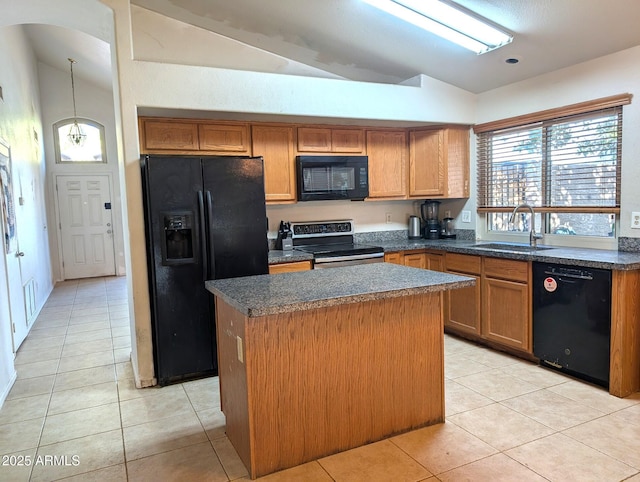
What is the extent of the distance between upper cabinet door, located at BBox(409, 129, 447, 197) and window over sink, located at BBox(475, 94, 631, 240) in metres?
0.42

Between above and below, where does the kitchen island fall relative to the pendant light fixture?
below

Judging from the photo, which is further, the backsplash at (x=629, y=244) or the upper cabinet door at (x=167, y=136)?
the upper cabinet door at (x=167, y=136)

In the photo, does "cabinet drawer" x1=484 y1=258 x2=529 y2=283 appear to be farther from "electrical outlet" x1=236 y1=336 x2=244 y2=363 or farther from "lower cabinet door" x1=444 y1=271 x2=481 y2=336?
"electrical outlet" x1=236 y1=336 x2=244 y2=363

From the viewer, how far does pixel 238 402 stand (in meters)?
2.16

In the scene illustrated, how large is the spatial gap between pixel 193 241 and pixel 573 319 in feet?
8.90

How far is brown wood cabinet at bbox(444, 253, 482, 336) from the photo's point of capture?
373 cm

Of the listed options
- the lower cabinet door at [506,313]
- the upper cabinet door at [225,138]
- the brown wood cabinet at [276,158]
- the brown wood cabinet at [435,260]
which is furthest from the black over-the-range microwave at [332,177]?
the lower cabinet door at [506,313]

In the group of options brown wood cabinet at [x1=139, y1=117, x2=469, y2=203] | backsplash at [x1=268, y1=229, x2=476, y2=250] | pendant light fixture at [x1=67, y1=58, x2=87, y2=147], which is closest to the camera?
brown wood cabinet at [x1=139, y1=117, x2=469, y2=203]

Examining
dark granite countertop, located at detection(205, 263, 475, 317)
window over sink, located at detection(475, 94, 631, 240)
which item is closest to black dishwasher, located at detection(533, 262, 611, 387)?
window over sink, located at detection(475, 94, 631, 240)

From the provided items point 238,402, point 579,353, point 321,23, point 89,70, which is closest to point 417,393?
point 238,402

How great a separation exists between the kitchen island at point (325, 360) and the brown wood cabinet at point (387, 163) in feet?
6.72

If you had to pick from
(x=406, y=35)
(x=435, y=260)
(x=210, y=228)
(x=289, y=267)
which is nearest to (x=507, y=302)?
(x=435, y=260)

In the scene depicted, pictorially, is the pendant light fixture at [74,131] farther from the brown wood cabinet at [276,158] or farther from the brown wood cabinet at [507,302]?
the brown wood cabinet at [507,302]

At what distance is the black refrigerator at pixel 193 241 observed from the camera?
303 cm
